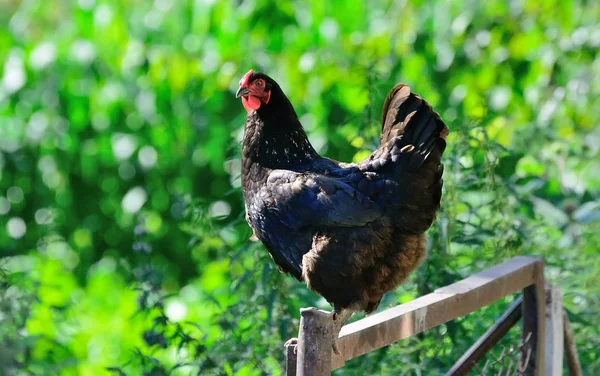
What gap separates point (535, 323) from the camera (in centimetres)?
318

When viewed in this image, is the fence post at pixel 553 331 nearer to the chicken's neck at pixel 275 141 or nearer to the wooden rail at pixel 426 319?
the wooden rail at pixel 426 319

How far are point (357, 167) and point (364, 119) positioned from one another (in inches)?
34.8

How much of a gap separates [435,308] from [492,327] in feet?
1.35

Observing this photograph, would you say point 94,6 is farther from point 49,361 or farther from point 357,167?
point 357,167

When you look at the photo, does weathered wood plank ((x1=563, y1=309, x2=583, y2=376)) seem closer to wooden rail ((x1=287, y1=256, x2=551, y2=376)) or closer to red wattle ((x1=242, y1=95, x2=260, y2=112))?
wooden rail ((x1=287, y1=256, x2=551, y2=376))

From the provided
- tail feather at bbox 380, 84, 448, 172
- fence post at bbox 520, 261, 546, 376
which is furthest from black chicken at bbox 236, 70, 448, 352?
fence post at bbox 520, 261, 546, 376

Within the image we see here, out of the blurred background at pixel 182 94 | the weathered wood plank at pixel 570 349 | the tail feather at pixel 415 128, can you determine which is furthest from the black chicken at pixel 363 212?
the blurred background at pixel 182 94

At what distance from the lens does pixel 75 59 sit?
6.18 meters

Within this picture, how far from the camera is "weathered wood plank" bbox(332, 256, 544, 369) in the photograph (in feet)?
7.96

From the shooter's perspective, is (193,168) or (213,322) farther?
(193,168)

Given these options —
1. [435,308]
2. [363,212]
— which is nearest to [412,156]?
[363,212]

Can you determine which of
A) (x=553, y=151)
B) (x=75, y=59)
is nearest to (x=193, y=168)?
(x=75, y=59)

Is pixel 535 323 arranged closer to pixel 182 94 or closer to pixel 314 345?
pixel 314 345

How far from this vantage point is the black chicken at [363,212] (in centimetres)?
293
